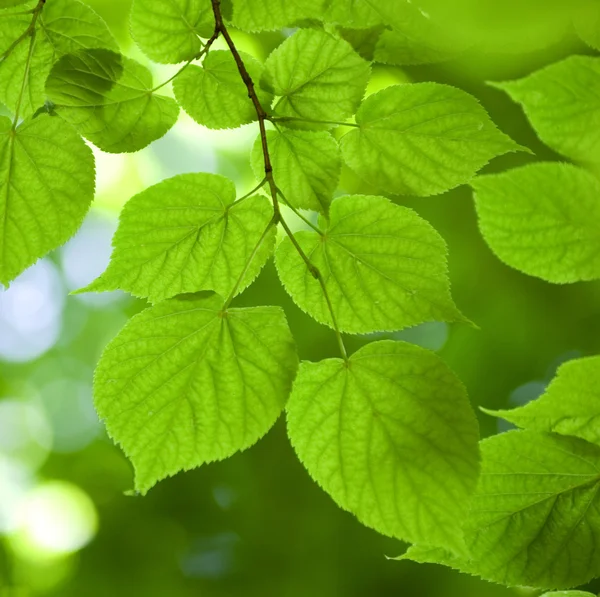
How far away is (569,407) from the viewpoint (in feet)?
1.90

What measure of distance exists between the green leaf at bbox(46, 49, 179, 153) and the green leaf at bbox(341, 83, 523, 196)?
0.21 metres

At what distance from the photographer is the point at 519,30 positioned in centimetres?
40

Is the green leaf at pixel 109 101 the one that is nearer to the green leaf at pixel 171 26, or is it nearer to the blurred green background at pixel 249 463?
the green leaf at pixel 171 26

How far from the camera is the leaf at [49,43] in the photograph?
0.69 meters

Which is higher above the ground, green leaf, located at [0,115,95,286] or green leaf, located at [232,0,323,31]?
green leaf, located at [232,0,323,31]

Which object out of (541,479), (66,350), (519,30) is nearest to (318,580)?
(66,350)

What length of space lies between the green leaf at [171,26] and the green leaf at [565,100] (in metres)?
0.32

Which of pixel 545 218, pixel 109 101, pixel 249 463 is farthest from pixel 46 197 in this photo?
pixel 249 463

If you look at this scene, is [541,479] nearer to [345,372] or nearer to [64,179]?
[345,372]

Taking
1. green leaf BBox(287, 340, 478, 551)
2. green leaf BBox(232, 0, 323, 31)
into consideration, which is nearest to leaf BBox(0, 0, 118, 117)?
green leaf BBox(232, 0, 323, 31)

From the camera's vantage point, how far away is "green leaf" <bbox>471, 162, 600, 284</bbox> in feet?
1.85

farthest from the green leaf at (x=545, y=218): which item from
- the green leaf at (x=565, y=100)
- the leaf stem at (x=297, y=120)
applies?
the leaf stem at (x=297, y=120)

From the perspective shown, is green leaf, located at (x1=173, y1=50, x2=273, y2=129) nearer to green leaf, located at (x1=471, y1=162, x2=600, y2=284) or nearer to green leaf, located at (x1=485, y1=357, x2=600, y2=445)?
green leaf, located at (x1=471, y1=162, x2=600, y2=284)

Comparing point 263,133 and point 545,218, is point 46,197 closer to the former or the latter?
point 263,133
